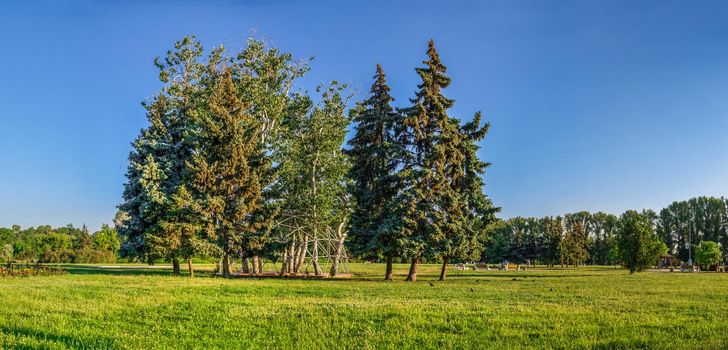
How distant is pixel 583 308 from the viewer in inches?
568

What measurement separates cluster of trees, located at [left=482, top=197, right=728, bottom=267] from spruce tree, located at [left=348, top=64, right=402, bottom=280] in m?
61.3

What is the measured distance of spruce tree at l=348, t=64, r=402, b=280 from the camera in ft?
107

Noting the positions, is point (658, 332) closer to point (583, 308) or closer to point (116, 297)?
point (583, 308)

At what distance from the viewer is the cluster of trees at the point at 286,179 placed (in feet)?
104

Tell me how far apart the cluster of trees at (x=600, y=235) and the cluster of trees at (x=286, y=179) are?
59615mm

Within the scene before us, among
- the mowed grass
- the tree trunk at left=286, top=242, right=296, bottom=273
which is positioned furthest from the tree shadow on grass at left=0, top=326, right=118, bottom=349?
the tree trunk at left=286, top=242, right=296, bottom=273

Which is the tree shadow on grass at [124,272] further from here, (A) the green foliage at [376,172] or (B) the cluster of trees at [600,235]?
(B) the cluster of trees at [600,235]

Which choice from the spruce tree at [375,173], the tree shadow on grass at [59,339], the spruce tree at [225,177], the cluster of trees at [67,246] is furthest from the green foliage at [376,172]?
the cluster of trees at [67,246]

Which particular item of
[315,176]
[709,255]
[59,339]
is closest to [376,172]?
[315,176]

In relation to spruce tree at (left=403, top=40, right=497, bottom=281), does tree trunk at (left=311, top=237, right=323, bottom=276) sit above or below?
below

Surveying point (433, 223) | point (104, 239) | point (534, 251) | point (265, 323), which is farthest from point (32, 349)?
point (534, 251)

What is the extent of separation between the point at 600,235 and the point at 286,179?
109m

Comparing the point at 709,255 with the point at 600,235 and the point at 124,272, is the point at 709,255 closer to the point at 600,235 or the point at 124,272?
the point at 600,235

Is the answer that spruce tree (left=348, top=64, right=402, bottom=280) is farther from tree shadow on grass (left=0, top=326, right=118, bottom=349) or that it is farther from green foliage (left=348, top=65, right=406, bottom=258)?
tree shadow on grass (left=0, top=326, right=118, bottom=349)
